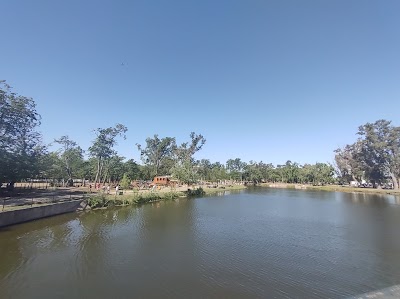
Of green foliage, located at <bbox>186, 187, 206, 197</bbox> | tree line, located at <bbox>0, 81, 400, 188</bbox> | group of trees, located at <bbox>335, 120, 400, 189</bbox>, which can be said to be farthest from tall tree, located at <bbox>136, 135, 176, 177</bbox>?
group of trees, located at <bbox>335, 120, 400, 189</bbox>

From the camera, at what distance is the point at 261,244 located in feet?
62.1

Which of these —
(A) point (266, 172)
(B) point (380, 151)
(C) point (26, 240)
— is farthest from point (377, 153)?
(C) point (26, 240)

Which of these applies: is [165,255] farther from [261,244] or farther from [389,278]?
[389,278]

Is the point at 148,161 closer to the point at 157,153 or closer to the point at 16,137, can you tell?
the point at 157,153

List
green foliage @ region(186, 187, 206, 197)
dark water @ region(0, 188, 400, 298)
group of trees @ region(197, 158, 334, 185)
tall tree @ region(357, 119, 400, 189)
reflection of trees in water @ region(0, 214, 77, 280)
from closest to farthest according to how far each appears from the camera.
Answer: dark water @ region(0, 188, 400, 298), reflection of trees in water @ region(0, 214, 77, 280), green foliage @ region(186, 187, 206, 197), tall tree @ region(357, 119, 400, 189), group of trees @ region(197, 158, 334, 185)

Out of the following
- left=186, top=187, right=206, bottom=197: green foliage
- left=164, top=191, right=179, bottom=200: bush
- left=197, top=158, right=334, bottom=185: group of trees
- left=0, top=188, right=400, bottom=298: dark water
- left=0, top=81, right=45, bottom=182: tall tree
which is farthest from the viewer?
left=197, top=158, right=334, bottom=185: group of trees

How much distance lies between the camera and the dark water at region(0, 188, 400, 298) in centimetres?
1155

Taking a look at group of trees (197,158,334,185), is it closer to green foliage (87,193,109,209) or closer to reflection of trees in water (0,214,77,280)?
green foliage (87,193,109,209)

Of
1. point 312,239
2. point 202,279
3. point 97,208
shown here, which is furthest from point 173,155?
point 202,279

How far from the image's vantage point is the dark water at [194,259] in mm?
11555

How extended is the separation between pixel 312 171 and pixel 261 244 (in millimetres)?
100387

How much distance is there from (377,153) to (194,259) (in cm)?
8004

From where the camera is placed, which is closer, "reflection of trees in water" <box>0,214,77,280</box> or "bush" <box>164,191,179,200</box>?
"reflection of trees in water" <box>0,214,77,280</box>

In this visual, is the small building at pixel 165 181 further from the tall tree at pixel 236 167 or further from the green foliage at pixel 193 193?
the tall tree at pixel 236 167
